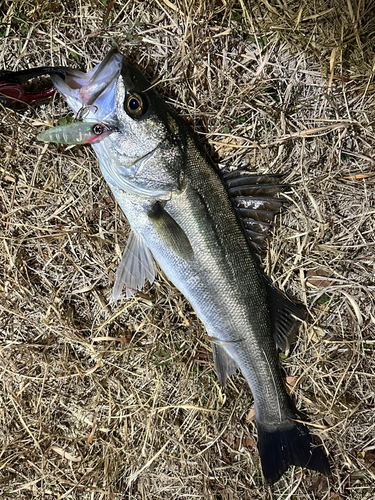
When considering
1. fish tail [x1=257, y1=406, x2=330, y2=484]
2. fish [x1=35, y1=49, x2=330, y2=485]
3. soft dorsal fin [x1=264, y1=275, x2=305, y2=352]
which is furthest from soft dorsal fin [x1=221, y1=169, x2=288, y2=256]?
fish tail [x1=257, y1=406, x2=330, y2=484]

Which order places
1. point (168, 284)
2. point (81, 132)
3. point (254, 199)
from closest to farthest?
point (81, 132) → point (254, 199) → point (168, 284)

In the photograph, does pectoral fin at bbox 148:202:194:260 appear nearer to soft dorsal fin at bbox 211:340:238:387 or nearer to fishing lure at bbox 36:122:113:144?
fishing lure at bbox 36:122:113:144

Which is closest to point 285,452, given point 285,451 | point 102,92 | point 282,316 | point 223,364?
point 285,451

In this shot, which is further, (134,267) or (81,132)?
(134,267)

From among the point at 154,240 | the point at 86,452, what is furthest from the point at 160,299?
the point at 86,452

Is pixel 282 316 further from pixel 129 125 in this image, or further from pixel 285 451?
pixel 129 125

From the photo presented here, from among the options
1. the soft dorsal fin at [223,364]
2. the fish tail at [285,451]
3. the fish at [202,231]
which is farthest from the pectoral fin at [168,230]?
the fish tail at [285,451]

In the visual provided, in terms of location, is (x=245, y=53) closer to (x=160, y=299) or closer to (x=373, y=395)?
(x=160, y=299)
